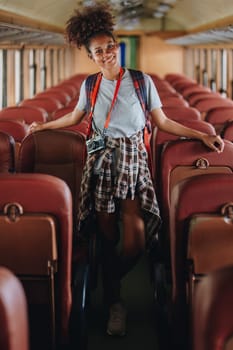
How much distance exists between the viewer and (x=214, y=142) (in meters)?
3.96

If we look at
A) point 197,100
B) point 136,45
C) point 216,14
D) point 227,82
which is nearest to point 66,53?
point 136,45

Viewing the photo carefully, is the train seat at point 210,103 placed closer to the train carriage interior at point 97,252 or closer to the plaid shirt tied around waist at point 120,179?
the train carriage interior at point 97,252

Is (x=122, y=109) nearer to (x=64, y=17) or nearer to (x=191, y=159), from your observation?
(x=191, y=159)

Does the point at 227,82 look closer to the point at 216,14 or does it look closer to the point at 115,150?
the point at 216,14

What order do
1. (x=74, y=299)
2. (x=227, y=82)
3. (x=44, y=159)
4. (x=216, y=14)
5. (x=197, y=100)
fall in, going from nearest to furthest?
(x=74, y=299) < (x=44, y=159) < (x=197, y=100) < (x=216, y=14) < (x=227, y=82)

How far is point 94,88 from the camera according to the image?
386 cm

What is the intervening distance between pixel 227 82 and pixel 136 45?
8.45 metres

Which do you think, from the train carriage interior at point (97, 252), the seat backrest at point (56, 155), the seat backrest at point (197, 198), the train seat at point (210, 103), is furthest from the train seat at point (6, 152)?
the train seat at point (210, 103)

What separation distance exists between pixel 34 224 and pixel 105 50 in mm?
1259

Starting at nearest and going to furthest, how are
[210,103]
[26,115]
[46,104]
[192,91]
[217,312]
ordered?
1. [217,312]
2. [26,115]
3. [210,103]
4. [46,104]
5. [192,91]

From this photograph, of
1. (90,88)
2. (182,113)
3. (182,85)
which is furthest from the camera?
(182,85)

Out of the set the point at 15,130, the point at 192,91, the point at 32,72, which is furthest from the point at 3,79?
the point at 15,130

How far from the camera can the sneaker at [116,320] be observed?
404 centimetres

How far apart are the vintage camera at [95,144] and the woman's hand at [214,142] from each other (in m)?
0.63
